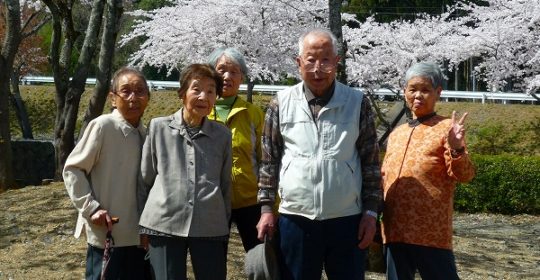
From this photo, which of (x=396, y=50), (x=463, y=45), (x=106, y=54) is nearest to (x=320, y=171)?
(x=106, y=54)

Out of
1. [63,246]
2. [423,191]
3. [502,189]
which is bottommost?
[502,189]

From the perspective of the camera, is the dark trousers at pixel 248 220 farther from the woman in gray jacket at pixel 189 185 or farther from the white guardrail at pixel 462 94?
the white guardrail at pixel 462 94

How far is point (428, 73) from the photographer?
3.73 metres

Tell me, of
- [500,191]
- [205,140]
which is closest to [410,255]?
[205,140]

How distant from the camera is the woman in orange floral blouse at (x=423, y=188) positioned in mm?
3689

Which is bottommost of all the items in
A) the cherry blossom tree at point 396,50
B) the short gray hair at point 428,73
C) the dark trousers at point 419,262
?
the dark trousers at point 419,262

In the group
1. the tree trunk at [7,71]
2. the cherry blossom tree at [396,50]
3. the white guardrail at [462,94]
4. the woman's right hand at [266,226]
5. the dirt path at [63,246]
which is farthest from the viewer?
the white guardrail at [462,94]

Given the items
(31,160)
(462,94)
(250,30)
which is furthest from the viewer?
(462,94)

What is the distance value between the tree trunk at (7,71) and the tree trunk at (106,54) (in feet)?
4.45

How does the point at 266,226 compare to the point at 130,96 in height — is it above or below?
below

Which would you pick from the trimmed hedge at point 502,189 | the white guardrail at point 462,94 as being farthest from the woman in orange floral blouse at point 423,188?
the white guardrail at point 462,94

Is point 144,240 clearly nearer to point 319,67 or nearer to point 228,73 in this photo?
point 228,73

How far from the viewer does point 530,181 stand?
41.9 feet

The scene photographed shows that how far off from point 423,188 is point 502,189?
9.56m
